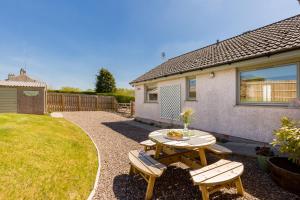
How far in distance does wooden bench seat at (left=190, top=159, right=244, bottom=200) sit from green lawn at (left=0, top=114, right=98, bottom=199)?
80.8 inches

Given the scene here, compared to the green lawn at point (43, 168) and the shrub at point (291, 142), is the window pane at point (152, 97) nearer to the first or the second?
the green lawn at point (43, 168)

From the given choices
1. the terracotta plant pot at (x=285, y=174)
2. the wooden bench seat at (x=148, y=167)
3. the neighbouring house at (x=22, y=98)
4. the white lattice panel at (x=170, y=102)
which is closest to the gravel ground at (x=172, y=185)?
the terracotta plant pot at (x=285, y=174)

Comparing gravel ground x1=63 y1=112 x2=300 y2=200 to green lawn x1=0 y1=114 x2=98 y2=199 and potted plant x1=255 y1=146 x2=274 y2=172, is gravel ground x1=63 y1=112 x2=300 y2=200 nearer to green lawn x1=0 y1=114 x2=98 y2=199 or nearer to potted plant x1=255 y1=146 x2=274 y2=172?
potted plant x1=255 y1=146 x2=274 y2=172

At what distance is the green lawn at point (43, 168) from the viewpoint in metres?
2.93

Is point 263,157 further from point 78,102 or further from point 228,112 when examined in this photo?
point 78,102

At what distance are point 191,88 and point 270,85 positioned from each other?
3.86 metres

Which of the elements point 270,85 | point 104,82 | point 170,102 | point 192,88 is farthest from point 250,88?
point 104,82

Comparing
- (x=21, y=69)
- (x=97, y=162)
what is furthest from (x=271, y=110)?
(x=21, y=69)

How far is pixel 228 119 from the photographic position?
271 inches

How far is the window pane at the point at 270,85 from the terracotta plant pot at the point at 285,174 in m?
2.63

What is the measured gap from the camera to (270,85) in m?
5.87

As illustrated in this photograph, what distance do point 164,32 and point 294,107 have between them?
12774 millimetres

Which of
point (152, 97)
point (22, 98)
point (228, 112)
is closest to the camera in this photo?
point (228, 112)

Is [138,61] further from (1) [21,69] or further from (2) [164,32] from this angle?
(1) [21,69]
